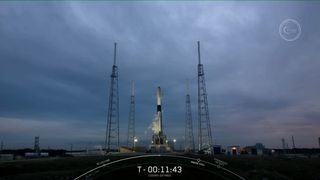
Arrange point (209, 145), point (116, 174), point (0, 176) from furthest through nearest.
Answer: point (209, 145), point (0, 176), point (116, 174)

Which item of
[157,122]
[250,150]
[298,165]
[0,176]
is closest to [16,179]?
[0,176]

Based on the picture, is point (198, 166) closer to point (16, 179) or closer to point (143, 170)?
point (143, 170)

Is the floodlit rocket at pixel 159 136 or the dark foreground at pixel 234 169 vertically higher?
the floodlit rocket at pixel 159 136

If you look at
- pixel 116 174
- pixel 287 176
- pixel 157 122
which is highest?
pixel 157 122

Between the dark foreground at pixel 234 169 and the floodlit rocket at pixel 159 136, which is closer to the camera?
the dark foreground at pixel 234 169

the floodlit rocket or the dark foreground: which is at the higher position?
the floodlit rocket

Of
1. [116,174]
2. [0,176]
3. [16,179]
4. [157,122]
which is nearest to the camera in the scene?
[116,174]

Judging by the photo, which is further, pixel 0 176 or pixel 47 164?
pixel 47 164

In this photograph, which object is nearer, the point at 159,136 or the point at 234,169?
the point at 234,169

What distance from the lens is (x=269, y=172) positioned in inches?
2707

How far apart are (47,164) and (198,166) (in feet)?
203

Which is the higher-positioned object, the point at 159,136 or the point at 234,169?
the point at 159,136

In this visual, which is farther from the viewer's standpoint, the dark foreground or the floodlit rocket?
the floodlit rocket

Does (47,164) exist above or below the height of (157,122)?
below
